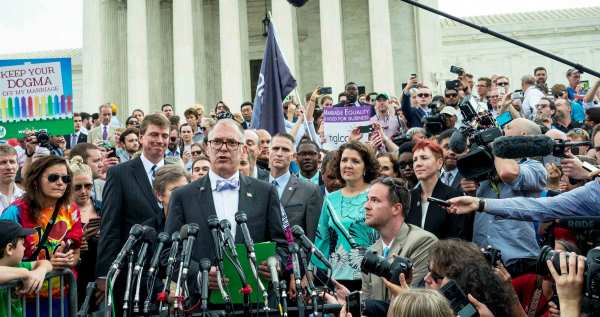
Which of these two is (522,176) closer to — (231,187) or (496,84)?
(231,187)

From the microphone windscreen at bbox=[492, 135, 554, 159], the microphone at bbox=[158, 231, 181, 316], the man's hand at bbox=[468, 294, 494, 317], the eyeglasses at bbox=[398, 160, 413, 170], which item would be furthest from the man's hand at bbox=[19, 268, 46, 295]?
the eyeglasses at bbox=[398, 160, 413, 170]

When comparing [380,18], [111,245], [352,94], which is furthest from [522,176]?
[380,18]

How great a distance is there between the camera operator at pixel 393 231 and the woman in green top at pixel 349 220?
343mm

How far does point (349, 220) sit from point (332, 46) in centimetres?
2815

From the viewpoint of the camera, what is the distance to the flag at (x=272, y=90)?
13969 mm

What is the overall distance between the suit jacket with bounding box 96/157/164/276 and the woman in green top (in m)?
1.74

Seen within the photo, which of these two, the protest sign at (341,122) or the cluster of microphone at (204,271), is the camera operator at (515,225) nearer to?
the cluster of microphone at (204,271)

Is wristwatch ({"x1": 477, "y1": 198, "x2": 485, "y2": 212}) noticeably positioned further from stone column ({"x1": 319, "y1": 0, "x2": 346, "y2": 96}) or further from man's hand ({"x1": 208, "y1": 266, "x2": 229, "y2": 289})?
stone column ({"x1": 319, "y1": 0, "x2": 346, "y2": 96})

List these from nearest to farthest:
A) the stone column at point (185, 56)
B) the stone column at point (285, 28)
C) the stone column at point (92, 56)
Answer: the stone column at point (285, 28) → the stone column at point (185, 56) → the stone column at point (92, 56)

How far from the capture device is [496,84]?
19203 mm

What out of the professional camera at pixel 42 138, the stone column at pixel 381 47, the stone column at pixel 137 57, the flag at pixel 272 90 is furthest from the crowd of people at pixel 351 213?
the stone column at pixel 137 57

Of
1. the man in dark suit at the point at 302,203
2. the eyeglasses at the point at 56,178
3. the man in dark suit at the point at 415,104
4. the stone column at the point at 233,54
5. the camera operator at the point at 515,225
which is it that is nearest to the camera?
the eyeglasses at the point at 56,178

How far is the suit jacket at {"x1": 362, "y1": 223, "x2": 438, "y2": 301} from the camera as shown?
641cm

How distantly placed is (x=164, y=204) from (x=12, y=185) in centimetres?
260
